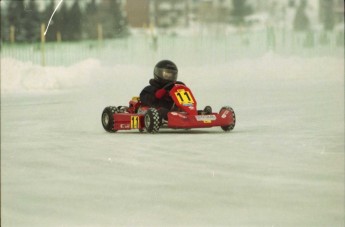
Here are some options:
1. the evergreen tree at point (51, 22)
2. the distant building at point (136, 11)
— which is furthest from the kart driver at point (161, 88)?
the evergreen tree at point (51, 22)

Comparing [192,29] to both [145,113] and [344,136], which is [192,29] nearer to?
[145,113]

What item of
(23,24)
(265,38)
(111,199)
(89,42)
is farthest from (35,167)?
(265,38)

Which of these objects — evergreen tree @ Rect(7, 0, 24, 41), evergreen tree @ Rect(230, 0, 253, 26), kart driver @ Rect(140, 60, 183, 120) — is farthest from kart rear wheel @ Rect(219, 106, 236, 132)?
evergreen tree @ Rect(7, 0, 24, 41)

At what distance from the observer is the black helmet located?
157 inches

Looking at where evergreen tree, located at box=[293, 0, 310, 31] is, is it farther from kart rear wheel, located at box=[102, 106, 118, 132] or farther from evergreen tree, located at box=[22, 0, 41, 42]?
evergreen tree, located at box=[22, 0, 41, 42]

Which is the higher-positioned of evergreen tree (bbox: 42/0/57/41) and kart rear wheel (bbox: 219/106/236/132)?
evergreen tree (bbox: 42/0/57/41)

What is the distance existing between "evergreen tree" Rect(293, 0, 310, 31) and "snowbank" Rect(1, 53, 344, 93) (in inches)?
7.4

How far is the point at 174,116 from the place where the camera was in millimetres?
3986

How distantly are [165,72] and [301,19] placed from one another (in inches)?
34.6

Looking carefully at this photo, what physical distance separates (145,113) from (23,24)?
784 mm

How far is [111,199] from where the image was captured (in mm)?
3061

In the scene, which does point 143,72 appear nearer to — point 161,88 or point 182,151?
point 161,88

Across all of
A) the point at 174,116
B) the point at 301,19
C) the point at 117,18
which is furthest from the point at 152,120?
the point at 301,19

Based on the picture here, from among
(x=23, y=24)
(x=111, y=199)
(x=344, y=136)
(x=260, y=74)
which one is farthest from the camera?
(x=260, y=74)
